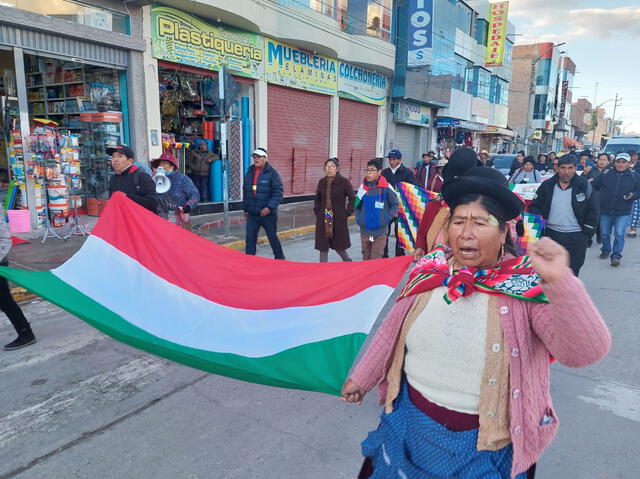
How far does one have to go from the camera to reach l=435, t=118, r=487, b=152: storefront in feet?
87.8

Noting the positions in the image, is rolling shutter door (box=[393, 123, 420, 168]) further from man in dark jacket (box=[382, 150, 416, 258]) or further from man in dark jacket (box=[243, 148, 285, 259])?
man in dark jacket (box=[243, 148, 285, 259])

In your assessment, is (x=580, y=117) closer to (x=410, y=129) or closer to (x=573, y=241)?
(x=410, y=129)

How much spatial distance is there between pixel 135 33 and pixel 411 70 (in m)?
13.5

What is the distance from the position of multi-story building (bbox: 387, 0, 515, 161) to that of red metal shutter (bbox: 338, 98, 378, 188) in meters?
1.43

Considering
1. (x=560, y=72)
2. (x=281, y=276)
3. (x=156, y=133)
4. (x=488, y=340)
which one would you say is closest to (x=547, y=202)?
(x=281, y=276)

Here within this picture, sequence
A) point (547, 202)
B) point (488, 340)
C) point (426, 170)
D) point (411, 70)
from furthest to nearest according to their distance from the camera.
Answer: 1. point (411, 70)
2. point (426, 170)
3. point (547, 202)
4. point (488, 340)

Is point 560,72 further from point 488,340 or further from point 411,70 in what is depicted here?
point 488,340

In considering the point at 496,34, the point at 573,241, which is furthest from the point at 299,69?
the point at 496,34

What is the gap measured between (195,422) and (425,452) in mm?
2368

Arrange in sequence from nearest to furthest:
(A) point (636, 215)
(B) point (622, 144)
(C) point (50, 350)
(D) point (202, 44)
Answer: (C) point (50, 350) → (A) point (636, 215) → (D) point (202, 44) → (B) point (622, 144)

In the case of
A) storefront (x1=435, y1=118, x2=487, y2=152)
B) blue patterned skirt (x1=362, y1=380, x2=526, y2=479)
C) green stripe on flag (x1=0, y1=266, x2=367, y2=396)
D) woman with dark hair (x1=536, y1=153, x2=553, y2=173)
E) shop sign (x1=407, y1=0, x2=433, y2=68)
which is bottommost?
green stripe on flag (x1=0, y1=266, x2=367, y2=396)

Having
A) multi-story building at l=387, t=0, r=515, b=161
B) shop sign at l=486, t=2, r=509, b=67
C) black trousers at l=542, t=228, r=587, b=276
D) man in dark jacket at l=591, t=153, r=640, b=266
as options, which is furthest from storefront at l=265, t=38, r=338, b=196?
shop sign at l=486, t=2, r=509, b=67

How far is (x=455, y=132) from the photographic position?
30.2 meters

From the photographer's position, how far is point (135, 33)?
10.8 meters
